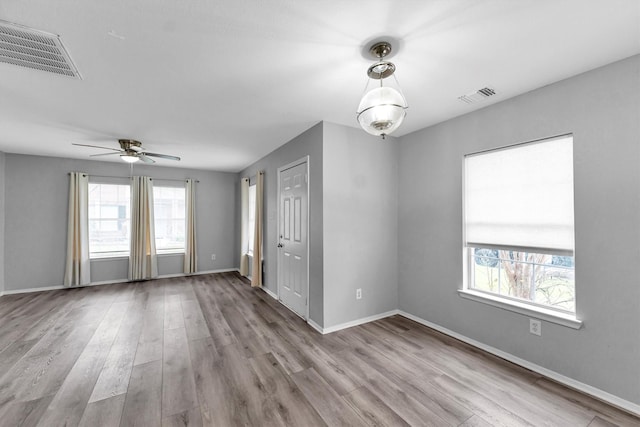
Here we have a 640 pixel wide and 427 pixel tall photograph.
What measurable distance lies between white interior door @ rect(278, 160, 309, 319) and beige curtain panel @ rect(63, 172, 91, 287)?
13.3 feet

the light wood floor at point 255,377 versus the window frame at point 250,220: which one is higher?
the window frame at point 250,220

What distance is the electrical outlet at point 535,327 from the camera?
2.32 metres

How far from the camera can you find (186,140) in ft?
13.1

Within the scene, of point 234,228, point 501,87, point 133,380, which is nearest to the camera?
point 133,380

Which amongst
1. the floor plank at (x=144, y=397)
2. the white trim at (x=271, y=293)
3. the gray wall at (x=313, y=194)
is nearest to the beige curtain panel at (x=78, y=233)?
the white trim at (x=271, y=293)

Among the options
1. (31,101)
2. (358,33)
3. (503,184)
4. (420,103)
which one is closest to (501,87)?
(420,103)

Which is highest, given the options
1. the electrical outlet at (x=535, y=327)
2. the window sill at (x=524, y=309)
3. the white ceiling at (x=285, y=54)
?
the white ceiling at (x=285, y=54)

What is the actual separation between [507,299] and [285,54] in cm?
302

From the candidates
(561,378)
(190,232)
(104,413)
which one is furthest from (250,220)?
(561,378)

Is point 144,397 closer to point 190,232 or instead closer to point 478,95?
point 478,95

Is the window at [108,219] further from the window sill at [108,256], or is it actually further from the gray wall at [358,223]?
the gray wall at [358,223]

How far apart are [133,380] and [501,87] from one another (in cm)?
413

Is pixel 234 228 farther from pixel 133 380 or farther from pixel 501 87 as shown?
pixel 501 87

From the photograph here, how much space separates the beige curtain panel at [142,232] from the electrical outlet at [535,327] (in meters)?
6.49
